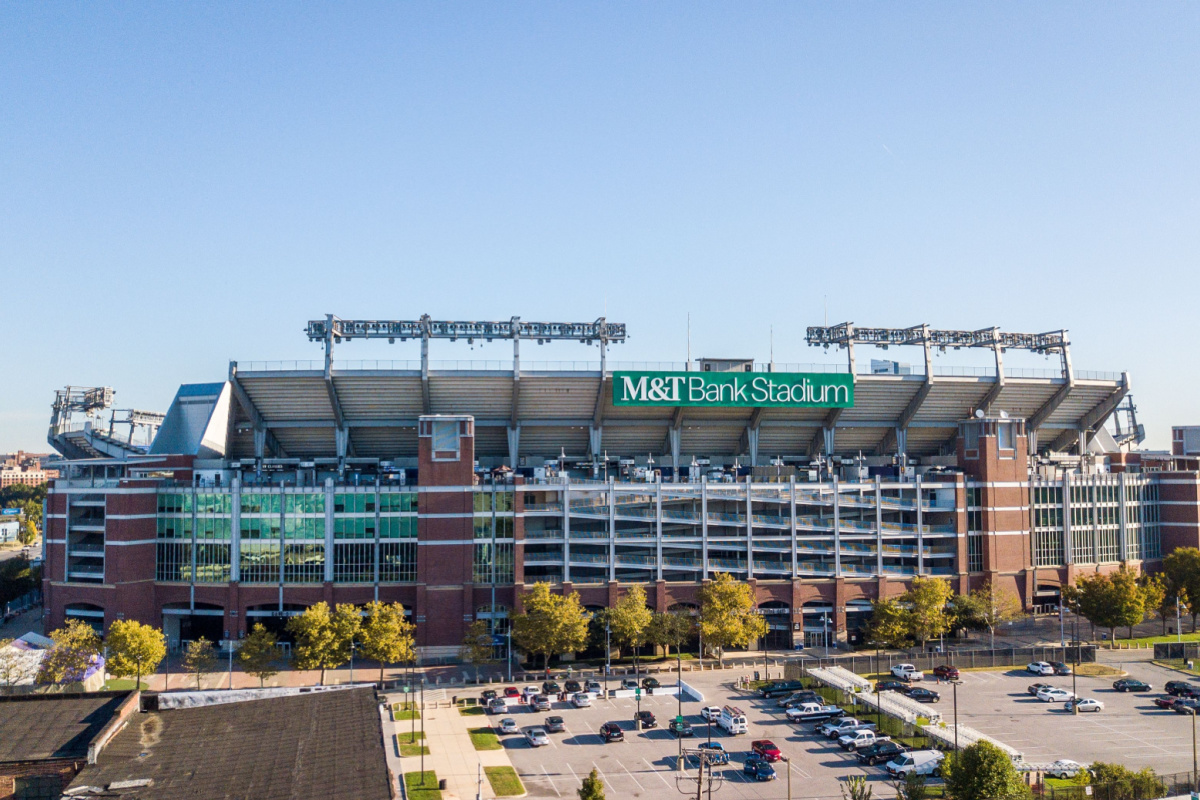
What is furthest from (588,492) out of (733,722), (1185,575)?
(1185,575)

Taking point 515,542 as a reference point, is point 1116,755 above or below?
below

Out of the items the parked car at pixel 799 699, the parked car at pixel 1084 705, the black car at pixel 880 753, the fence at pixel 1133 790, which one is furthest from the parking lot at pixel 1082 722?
the parked car at pixel 799 699

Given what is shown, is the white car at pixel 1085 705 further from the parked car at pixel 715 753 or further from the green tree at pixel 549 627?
the green tree at pixel 549 627

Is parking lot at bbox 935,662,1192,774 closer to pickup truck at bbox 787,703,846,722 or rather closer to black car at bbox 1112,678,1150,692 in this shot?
black car at bbox 1112,678,1150,692

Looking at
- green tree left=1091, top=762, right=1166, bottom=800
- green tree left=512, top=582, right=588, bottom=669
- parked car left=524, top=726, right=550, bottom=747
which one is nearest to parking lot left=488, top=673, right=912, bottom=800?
parked car left=524, top=726, right=550, bottom=747

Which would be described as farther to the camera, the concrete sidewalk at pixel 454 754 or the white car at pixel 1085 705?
the white car at pixel 1085 705

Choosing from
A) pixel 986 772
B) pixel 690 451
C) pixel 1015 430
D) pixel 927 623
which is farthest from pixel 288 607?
pixel 1015 430

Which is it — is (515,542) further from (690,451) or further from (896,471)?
(896,471)
